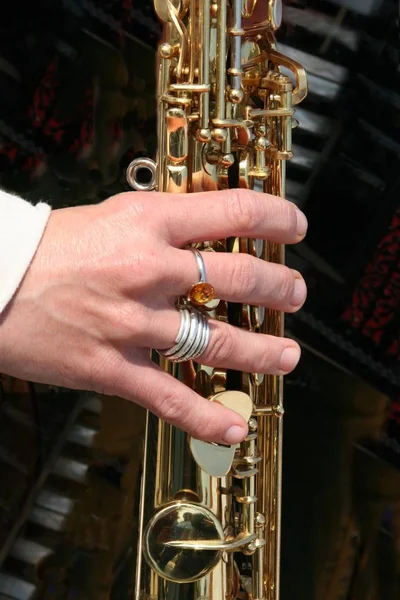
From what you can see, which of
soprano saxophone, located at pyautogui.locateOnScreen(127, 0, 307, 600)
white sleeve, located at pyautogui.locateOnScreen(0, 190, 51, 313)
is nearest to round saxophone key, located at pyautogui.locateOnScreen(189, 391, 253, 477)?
soprano saxophone, located at pyautogui.locateOnScreen(127, 0, 307, 600)

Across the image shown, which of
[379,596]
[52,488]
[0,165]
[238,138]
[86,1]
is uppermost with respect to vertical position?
[86,1]

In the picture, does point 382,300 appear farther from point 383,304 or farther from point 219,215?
point 219,215

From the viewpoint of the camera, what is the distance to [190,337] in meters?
0.52

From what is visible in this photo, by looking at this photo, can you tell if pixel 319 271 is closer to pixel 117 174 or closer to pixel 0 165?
pixel 117 174

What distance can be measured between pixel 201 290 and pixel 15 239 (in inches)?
6.2

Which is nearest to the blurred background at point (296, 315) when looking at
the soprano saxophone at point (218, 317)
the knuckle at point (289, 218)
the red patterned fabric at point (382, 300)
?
the red patterned fabric at point (382, 300)

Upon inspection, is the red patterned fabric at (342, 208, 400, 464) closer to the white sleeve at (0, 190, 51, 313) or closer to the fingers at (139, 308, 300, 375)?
the fingers at (139, 308, 300, 375)

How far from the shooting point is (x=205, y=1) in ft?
1.90

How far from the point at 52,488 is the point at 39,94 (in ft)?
1.91

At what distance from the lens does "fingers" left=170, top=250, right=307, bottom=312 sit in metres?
0.52

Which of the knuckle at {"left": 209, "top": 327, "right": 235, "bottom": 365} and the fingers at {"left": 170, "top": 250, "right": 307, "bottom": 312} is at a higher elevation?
the fingers at {"left": 170, "top": 250, "right": 307, "bottom": 312}

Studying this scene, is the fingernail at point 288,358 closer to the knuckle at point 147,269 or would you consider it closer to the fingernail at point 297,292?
the fingernail at point 297,292

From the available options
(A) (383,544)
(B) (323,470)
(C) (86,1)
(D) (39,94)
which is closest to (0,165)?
(D) (39,94)

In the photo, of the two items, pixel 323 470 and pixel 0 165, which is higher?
pixel 0 165
